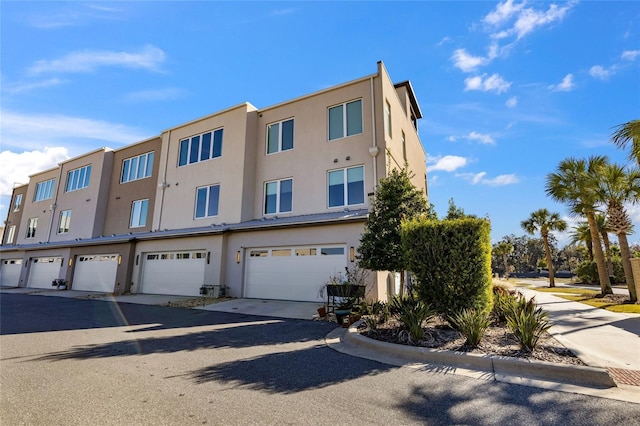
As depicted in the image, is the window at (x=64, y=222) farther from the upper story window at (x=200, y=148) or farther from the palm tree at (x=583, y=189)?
the palm tree at (x=583, y=189)

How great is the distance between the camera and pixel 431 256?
6781 mm

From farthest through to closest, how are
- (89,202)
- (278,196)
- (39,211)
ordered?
(39,211) → (89,202) → (278,196)

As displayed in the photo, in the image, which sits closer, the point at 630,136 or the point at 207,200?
the point at 630,136

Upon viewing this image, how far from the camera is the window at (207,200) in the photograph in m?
16.7

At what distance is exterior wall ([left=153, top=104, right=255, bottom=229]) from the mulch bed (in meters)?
10.5

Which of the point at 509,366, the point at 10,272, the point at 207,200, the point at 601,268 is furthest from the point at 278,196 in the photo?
the point at 10,272

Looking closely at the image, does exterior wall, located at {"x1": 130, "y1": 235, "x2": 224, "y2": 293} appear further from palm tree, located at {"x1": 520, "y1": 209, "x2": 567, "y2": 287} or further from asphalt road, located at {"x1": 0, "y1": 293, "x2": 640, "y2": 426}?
palm tree, located at {"x1": 520, "y1": 209, "x2": 567, "y2": 287}

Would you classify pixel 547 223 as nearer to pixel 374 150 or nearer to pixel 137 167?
pixel 374 150

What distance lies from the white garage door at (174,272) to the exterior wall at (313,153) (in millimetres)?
4167

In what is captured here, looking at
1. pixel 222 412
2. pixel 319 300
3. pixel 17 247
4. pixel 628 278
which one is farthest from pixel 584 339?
pixel 17 247

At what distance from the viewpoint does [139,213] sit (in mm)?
20094

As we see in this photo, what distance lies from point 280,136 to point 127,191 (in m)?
12.5

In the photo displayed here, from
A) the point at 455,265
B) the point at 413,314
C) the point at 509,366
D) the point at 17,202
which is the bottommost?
the point at 509,366

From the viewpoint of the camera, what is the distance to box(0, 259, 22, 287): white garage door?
25258mm
